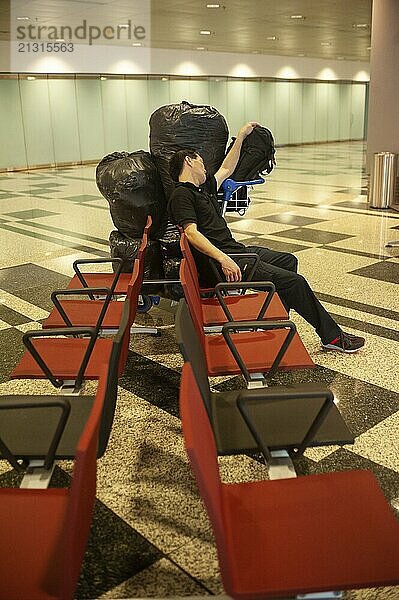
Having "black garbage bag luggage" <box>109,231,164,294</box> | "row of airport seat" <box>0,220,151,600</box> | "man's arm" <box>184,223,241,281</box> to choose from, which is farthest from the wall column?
"row of airport seat" <box>0,220,151,600</box>

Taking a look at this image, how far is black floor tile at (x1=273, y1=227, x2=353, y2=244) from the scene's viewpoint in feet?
21.5

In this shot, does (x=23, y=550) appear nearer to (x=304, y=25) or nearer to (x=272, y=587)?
(x=272, y=587)

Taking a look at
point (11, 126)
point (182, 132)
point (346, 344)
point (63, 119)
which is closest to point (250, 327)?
point (346, 344)

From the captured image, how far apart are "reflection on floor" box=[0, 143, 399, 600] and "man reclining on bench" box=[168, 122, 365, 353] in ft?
0.73

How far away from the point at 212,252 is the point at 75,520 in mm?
2082

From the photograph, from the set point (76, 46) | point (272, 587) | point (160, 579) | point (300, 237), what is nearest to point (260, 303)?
point (160, 579)

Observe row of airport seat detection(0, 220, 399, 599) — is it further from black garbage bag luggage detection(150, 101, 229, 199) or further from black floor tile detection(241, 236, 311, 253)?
black floor tile detection(241, 236, 311, 253)

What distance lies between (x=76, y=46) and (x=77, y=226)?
961 cm

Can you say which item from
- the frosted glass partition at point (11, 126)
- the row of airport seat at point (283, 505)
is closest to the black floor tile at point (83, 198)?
the frosted glass partition at point (11, 126)

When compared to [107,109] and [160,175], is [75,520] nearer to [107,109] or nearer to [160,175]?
[160,175]

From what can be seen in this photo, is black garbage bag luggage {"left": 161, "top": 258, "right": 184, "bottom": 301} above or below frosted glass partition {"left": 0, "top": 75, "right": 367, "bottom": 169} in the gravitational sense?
below

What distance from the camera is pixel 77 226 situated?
784 centimetres

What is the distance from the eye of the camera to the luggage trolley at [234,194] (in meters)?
4.43

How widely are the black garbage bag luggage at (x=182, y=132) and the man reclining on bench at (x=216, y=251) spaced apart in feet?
2.17
